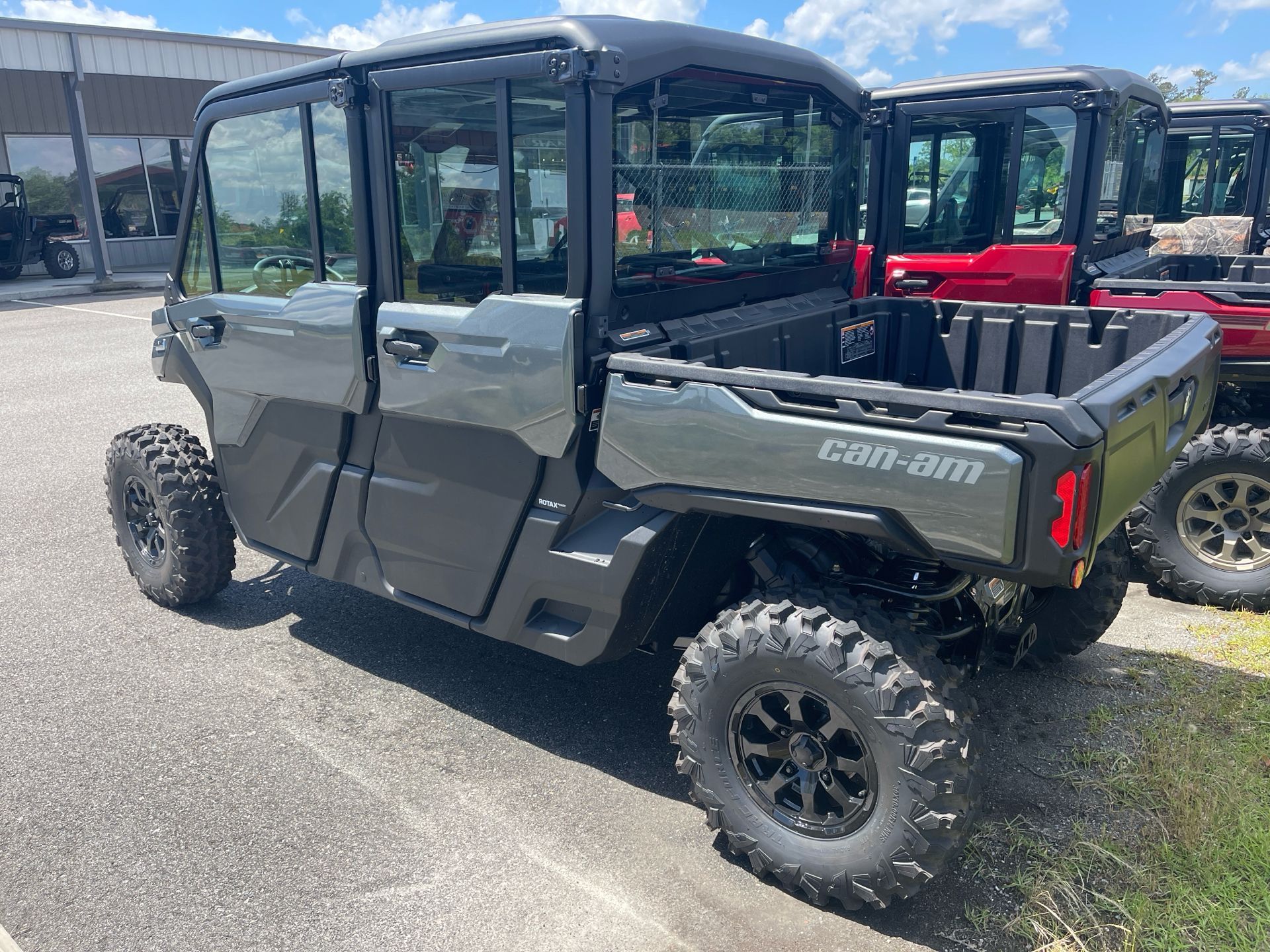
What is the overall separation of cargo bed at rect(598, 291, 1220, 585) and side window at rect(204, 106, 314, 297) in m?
1.52

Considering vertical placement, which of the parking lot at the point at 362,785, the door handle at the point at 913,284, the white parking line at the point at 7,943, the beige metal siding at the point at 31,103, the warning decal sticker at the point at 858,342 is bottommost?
the white parking line at the point at 7,943

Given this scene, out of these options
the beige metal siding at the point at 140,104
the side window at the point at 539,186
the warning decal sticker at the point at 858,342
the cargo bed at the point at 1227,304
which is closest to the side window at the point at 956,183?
the cargo bed at the point at 1227,304

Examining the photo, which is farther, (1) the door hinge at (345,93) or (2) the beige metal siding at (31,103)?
(2) the beige metal siding at (31,103)

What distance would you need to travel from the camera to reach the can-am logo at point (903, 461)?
2.31 metres

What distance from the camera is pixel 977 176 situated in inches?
231

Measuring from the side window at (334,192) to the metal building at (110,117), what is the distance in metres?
16.6

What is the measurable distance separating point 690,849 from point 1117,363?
2231 millimetres

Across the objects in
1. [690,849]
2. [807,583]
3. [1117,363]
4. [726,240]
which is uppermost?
[726,240]

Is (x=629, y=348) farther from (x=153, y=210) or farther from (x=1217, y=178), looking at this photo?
(x=153, y=210)

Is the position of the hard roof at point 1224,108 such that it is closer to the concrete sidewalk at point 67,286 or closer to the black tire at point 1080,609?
the black tire at point 1080,609

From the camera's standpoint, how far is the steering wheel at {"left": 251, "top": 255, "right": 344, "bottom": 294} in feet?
12.3

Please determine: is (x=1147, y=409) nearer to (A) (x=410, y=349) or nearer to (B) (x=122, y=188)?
(A) (x=410, y=349)

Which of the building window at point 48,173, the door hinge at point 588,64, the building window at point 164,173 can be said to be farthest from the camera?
the building window at point 164,173

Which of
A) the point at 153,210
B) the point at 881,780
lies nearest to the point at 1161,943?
the point at 881,780
